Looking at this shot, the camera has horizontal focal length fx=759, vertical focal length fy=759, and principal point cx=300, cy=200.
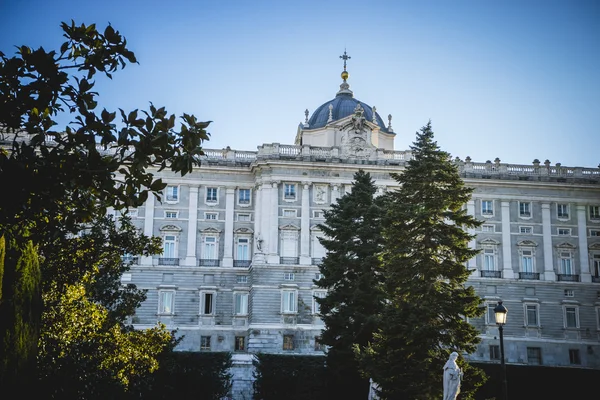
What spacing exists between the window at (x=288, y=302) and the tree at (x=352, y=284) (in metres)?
20.4

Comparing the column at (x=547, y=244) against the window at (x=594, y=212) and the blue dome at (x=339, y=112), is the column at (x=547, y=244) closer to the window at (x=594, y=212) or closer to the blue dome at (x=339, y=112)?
the window at (x=594, y=212)

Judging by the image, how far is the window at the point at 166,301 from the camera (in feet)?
194

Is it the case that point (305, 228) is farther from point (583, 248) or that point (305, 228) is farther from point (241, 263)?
point (583, 248)

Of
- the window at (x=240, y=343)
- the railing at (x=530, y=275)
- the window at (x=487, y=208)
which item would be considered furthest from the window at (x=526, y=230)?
the window at (x=240, y=343)

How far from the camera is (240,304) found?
2363 inches

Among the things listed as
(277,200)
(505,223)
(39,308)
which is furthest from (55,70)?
(505,223)

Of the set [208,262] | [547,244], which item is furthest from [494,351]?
[208,262]

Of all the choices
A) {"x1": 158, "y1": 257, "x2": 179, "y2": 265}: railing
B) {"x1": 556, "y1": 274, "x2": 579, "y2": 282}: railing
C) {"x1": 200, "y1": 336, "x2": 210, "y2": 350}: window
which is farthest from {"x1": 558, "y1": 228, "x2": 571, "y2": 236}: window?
{"x1": 158, "y1": 257, "x2": 179, "y2": 265}: railing

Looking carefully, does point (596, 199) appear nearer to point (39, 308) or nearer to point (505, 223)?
point (505, 223)

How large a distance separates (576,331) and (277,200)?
26.6 m

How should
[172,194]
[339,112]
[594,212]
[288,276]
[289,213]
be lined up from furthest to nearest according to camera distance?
[339,112]
[594,212]
[172,194]
[289,213]
[288,276]

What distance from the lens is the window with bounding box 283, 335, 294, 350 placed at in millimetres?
56812

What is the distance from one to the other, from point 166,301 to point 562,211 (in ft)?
112

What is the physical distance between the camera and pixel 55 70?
11.1 metres
